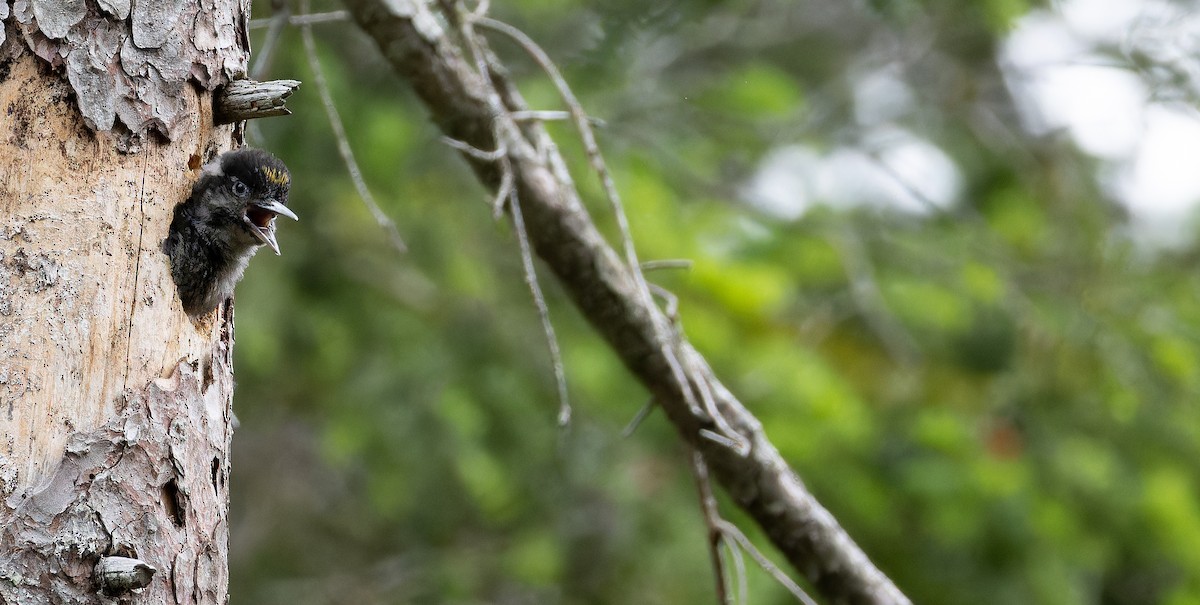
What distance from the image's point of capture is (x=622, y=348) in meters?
2.86

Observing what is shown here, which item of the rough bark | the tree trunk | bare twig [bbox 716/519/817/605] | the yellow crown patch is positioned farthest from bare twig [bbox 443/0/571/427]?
the tree trunk

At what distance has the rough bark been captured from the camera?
8.82 feet

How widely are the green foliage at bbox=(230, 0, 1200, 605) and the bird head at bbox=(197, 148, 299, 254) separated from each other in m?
1.72

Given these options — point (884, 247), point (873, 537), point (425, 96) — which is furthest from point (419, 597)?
point (425, 96)

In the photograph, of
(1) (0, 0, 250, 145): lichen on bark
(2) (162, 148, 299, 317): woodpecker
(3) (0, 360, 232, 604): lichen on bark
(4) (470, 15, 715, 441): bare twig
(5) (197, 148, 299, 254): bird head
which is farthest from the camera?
(4) (470, 15, 715, 441): bare twig

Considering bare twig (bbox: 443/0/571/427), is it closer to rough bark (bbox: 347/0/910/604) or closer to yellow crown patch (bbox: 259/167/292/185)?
rough bark (bbox: 347/0/910/604)

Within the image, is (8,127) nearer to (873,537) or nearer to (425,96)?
(425,96)

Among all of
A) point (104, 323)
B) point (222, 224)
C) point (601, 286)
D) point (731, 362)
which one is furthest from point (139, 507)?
point (731, 362)

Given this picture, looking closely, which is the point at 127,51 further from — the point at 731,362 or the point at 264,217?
the point at 731,362

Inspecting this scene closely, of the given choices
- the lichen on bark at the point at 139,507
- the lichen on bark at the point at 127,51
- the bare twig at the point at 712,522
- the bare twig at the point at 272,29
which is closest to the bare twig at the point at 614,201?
the bare twig at the point at 712,522

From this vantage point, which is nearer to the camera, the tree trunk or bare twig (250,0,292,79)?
the tree trunk

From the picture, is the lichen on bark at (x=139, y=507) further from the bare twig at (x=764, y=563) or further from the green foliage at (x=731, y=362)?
the green foliage at (x=731, y=362)

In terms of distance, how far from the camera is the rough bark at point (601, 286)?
269 centimetres

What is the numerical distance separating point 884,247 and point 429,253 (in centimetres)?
215
